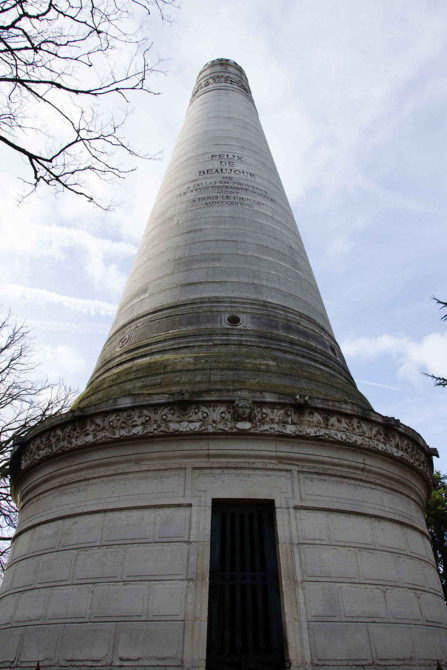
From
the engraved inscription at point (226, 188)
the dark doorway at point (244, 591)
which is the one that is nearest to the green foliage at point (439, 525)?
the engraved inscription at point (226, 188)

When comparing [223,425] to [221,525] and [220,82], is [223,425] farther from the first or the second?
[220,82]

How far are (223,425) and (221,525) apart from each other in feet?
4.46

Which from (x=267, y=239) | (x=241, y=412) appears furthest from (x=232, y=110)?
(x=241, y=412)

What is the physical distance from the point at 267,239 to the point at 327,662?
948 centimetres

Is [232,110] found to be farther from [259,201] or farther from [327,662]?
[327,662]

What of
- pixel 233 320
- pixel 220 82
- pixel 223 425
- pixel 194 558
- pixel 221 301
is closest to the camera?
pixel 194 558

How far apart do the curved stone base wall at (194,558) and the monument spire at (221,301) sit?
1104 millimetres

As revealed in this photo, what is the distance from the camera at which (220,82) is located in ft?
78.4

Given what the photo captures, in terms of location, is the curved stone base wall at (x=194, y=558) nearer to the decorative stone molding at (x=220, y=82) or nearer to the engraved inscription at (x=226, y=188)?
the engraved inscription at (x=226, y=188)

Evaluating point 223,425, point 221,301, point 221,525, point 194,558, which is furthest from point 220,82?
point 194,558

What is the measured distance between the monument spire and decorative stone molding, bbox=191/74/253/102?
26.7 feet

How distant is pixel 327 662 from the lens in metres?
6.00

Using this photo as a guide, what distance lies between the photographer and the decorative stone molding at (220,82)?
24.0 metres

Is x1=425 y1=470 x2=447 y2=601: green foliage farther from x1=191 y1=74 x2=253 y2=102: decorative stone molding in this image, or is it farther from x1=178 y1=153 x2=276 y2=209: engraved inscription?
x1=191 y1=74 x2=253 y2=102: decorative stone molding
